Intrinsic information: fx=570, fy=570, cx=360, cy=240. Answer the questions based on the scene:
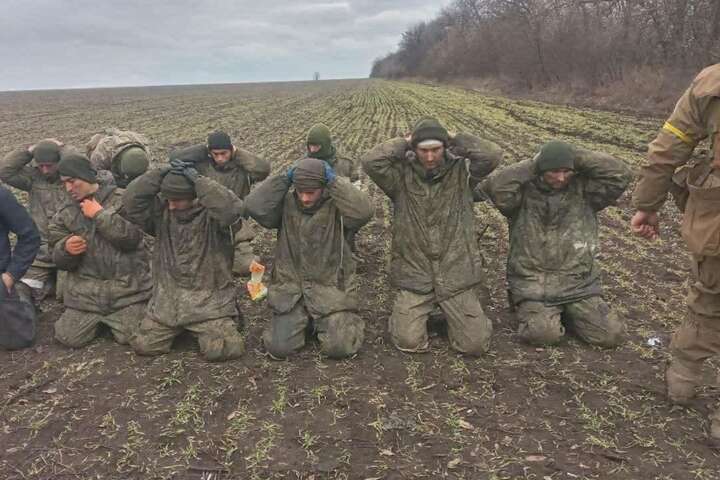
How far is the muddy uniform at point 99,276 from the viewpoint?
15.1 feet

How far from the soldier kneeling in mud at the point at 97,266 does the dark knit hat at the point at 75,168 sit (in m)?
0.05

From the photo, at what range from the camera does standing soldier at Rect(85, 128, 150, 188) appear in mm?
5305

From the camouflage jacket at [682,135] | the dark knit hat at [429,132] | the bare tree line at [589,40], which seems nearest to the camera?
the camouflage jacket at [682,135]

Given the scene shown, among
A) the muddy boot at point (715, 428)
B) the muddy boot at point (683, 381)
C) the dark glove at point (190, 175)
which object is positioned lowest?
the muddy boot at point (715, 428)

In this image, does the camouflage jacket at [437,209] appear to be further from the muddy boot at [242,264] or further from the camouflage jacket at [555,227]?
the muddy boot at [242,264]

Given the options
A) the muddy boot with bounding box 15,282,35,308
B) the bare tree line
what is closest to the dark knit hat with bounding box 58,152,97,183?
the muddy boot with bounding box 15,282,35,308

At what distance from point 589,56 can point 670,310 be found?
Result: 2681 centimetres

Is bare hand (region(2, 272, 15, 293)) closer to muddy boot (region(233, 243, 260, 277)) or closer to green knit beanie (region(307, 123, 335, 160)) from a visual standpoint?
muddy boot (region(233, 243, 260, 277))

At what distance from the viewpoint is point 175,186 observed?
4227 millimetres

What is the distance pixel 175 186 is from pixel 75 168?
79 cm

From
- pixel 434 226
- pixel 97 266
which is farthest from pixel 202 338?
pixel 434 226

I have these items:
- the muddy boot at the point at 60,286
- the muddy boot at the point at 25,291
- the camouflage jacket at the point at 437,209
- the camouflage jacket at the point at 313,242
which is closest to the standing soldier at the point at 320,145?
the camouflage jacket at the point at 437,209

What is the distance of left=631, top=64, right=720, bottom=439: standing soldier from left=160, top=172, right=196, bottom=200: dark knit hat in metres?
3.09

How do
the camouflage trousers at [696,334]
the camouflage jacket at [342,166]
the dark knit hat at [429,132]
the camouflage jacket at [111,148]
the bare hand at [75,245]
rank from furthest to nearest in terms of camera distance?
the camouflage jacket at [342,166] < the camouflage jacket at [111,148] < the bare hand at [75,245] < the dark knit hat at [429,132] < the camouflage trousers at [696,334]
